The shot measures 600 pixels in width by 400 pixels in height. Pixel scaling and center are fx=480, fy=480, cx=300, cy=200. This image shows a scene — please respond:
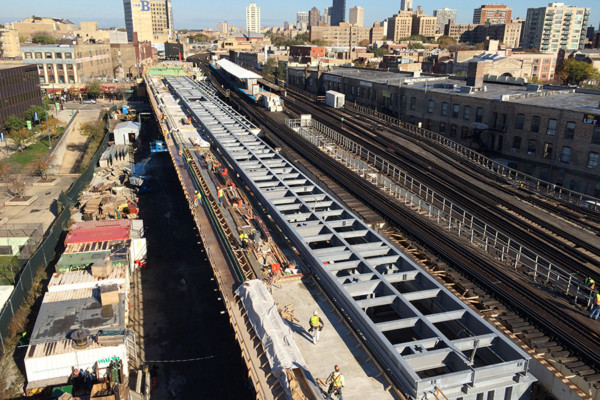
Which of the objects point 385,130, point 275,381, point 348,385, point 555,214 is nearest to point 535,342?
point 348,385

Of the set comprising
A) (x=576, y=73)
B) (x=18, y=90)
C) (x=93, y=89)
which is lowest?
(x=93, y=89)

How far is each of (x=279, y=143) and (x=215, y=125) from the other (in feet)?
23.8

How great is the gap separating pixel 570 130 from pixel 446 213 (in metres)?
23.6

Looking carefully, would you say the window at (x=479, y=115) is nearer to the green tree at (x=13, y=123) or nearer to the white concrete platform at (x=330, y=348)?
the white concrete platform at (x=330, y=348)

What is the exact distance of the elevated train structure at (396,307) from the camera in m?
15.4

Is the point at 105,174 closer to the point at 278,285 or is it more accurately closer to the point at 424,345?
the point at 278,285

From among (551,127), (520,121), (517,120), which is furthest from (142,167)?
(551,127)

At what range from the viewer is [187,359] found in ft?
78.8

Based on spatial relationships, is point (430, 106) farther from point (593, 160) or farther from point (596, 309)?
point (596, 309)

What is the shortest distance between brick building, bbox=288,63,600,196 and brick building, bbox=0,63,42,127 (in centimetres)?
5375

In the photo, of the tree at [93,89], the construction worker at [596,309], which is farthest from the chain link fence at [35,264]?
the tree at [93,89]

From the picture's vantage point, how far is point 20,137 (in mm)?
61094

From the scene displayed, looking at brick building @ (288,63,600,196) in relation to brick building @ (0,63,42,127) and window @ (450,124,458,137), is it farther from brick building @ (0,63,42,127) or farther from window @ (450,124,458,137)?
brick building @ (0,63,42,127)

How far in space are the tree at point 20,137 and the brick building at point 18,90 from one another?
5.14 m
